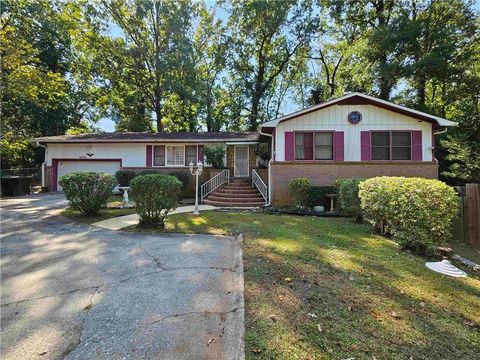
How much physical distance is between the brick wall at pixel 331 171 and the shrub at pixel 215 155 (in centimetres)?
443

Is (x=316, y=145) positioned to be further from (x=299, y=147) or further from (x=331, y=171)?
(x=331, y=171)

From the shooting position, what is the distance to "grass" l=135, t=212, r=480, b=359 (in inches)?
92.9

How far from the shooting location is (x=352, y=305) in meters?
3.08

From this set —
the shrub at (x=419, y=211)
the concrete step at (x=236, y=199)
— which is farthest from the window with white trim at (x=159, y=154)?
the shrub at (x=419, y=211)

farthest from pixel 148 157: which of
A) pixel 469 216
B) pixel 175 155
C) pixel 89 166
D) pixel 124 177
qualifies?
pixel 469 216

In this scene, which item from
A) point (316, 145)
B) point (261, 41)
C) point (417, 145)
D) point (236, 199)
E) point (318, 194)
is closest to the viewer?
point (318, 194)

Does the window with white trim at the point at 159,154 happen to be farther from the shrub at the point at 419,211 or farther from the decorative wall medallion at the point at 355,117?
the shrub at the point at 419,211

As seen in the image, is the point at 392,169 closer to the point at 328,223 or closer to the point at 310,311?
the point at 328,223

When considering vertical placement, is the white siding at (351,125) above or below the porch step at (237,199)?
above

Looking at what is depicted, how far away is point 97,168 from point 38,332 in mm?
15607

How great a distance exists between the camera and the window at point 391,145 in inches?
468

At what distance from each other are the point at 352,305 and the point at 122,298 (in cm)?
278

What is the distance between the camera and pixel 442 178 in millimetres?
14656

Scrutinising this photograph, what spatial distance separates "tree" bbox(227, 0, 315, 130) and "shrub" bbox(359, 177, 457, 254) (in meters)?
21.1
